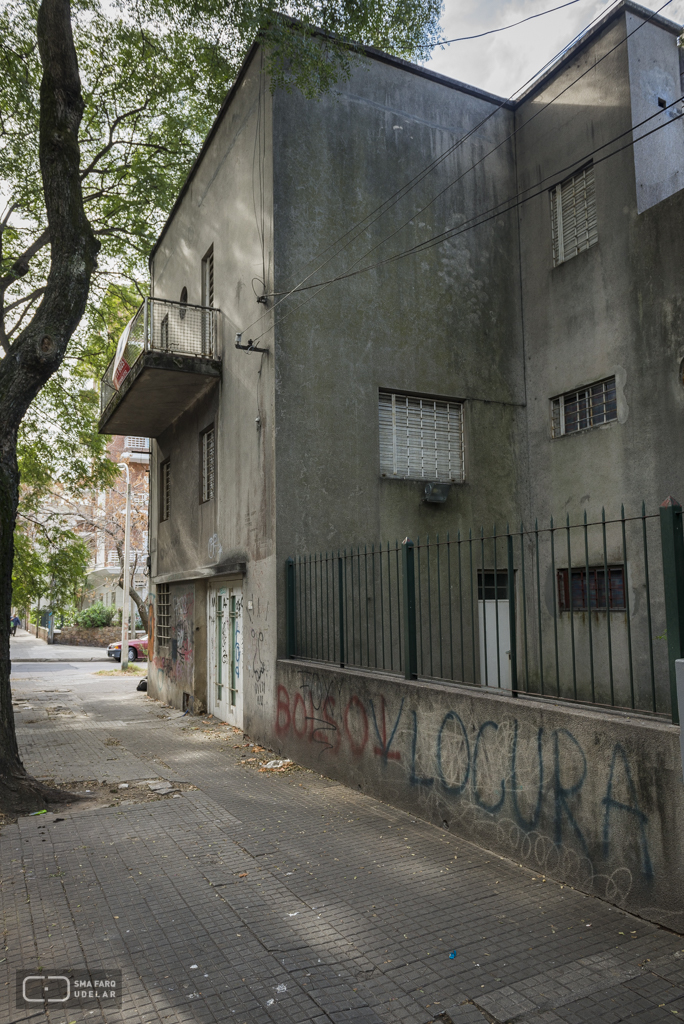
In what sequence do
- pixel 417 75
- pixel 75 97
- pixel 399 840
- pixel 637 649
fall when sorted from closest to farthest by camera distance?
pixel 399 840, pixel 75 97, pixel 637 649, pixel 417 75

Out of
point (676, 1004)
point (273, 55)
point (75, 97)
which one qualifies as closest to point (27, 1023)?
point (676, 1004)

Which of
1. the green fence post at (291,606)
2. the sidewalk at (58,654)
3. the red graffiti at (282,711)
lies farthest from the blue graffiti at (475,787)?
the sidewalk at (58,654)

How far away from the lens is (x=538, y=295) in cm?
1155

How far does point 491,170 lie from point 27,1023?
12457 mm

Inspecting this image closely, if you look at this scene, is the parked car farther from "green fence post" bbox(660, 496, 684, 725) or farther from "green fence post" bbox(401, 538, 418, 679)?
"green fence post" bbox(660, 496, 684, 725)

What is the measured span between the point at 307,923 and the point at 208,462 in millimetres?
9545

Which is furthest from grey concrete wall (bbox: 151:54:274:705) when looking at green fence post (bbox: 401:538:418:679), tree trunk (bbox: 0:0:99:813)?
green fence post (bbox: 401:538:418:679)

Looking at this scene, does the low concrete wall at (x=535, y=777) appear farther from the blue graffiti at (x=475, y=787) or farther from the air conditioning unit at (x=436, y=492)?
the air conditioning unit at (x=436, y=492)

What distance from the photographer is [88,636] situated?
1563 inches

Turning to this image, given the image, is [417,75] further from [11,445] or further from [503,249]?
[11,445]

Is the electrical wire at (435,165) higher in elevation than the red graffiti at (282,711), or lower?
higher

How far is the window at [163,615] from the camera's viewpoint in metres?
15.3

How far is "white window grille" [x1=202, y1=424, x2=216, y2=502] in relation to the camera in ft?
42.0

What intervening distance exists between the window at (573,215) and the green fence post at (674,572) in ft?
24.4
